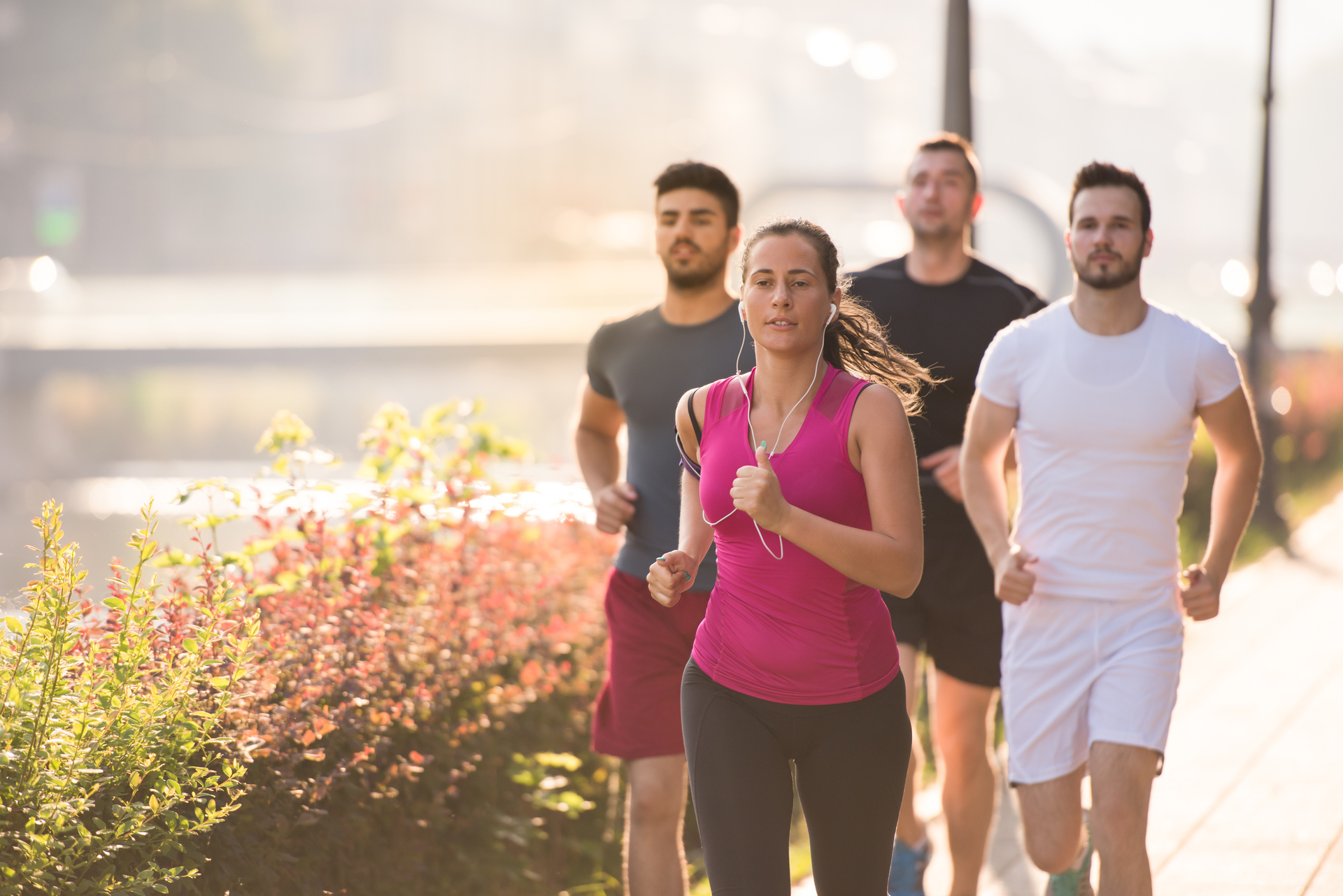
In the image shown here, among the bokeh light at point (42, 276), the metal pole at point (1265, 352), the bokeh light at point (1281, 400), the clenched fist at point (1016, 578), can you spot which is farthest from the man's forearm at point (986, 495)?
the bokeh light at point (42, 276)

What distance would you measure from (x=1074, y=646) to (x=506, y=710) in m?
1.89

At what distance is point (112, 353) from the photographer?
1287 inches

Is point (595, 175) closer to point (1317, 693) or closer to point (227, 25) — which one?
point (227, 25)

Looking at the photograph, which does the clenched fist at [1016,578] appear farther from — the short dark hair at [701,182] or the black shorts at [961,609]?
the short dark hair at [701,182]

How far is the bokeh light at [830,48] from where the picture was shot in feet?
410

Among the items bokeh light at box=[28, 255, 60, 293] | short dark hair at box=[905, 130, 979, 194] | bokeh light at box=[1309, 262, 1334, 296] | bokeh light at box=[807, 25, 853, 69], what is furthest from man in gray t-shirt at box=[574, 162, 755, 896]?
bokeh light at box=[807, 25, 853, 69]

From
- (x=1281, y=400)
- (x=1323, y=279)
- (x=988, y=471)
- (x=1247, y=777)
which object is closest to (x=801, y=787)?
(x=988, y=471)

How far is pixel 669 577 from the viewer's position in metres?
2.93

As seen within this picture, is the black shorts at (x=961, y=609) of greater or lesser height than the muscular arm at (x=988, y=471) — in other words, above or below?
below

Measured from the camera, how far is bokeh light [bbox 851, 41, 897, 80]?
129m

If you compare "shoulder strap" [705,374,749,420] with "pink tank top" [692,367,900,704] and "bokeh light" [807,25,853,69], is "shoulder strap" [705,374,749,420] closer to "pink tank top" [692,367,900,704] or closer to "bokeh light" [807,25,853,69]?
"pink tank top" [692,367,900,704]

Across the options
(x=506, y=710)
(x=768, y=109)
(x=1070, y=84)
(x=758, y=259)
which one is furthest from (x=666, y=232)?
(x=1070, y=84)

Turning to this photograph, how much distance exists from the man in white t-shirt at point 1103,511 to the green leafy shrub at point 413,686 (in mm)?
1641

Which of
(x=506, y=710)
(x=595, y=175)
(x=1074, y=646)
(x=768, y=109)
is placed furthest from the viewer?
(x=768, y=109)
